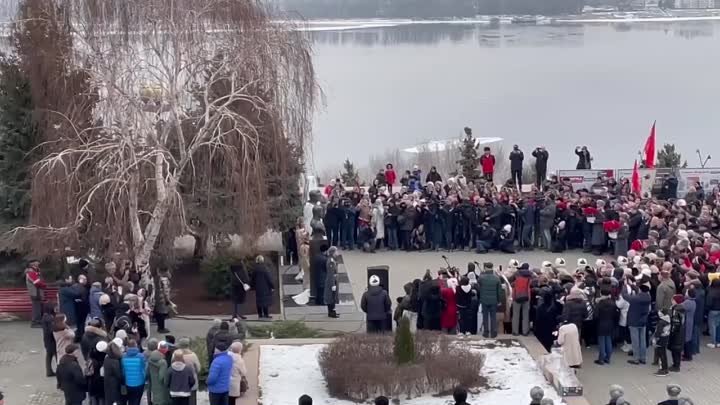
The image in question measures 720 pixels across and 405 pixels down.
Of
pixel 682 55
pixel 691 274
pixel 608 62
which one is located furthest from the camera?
pixel 682 55

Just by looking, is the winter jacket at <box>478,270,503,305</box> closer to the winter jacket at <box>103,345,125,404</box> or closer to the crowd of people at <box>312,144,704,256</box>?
the winter jacket at <box>103,345,125,404</box>

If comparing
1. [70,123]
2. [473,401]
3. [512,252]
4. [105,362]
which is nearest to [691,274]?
[473,401]

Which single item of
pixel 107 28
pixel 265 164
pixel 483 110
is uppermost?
pixel 107 28

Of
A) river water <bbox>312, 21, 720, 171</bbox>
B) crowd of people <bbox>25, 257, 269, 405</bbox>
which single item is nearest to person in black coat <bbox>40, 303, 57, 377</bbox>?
crowd of people <bbox>25, 257, 269, 405</bbox>

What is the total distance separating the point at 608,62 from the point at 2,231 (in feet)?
322

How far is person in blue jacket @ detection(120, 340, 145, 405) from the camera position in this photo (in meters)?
13.4

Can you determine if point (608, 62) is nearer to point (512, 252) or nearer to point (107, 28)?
point (512, 252)

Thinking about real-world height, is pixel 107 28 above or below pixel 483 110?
above

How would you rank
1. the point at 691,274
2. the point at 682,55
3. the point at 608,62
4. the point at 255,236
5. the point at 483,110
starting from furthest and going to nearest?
the point at 682,55 → the point at 608,62 → the point at 483,110 → the point at 255,236 → the point at 691,274

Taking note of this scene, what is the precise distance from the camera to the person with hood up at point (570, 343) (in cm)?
1524

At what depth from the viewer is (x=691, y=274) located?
16.6m

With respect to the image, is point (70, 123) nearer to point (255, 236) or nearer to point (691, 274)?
point (255, 236)

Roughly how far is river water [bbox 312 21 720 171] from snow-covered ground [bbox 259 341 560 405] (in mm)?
30246

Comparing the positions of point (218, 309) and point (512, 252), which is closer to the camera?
point (218, 309)
